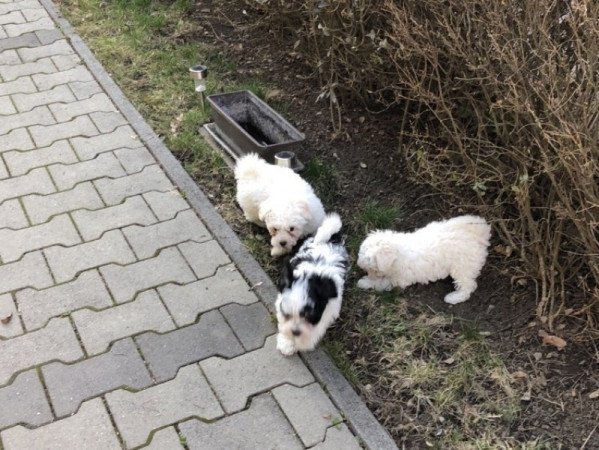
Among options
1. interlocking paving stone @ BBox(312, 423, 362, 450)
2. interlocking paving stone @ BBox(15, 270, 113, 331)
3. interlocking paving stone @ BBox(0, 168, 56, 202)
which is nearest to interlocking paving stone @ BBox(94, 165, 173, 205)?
interlocking paving stone @ BBox(0, 168, 56, 202)

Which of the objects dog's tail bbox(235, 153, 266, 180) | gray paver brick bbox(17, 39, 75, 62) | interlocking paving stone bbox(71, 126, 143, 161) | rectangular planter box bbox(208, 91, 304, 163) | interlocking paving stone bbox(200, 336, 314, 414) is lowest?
interlocking paving stone bbox(200, 336, 314, 414)

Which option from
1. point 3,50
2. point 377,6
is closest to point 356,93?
point 377,6

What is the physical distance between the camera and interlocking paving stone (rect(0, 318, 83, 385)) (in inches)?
128

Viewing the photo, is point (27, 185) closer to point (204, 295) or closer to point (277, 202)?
point (204, 295)

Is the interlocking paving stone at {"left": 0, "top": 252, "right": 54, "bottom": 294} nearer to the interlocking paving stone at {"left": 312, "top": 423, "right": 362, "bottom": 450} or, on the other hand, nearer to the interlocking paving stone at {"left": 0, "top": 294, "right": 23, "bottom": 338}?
the interlocking paving stone at {"left": 0, "top": 294, "right": 23, "bottom": 338}

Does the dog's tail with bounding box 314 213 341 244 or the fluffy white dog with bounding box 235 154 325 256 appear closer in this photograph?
the dog's tail with bounding box 314 213 341 244

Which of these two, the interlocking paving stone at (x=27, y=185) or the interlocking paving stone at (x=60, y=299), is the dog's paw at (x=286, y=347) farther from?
the interlocking paving stone at (x=27, y=185)

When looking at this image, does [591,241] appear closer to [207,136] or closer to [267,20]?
[207,136]

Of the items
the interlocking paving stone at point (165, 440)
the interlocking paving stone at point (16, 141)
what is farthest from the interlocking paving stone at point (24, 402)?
the interlocking paving stone at point (16, 141)

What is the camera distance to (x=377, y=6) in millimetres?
4410

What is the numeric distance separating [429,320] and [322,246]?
761 mm

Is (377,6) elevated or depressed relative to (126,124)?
elevated

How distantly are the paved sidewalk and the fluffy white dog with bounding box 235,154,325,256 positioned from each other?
0.34 metres

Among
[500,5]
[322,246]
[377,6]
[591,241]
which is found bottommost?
[322,246]
